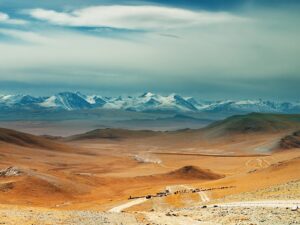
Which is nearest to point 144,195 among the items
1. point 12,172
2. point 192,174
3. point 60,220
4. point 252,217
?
point 12,172

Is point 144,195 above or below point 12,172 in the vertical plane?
below

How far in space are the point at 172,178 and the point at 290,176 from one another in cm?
5660

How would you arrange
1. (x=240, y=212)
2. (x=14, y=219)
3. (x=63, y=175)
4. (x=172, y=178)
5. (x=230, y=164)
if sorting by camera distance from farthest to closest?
(x=230, y=164) < (x=172, y=178) < (x=63, y=175) < (x=240, y=212) < (x=14, y=219)

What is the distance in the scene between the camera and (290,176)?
75188 millimetres

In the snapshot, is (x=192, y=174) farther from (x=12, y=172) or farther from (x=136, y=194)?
(x=12, y=172)

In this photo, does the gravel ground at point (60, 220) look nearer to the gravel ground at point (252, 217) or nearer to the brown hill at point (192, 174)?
the gravel ground at point (252, 217)

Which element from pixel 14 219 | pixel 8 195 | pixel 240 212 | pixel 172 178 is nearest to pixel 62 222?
pixel 14 219

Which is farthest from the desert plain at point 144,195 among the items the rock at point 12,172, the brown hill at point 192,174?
the rock at point 12,172

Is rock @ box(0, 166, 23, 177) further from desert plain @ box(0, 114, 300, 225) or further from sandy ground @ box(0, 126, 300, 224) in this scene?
sandy ground @ box(0, 126, 300, 224)

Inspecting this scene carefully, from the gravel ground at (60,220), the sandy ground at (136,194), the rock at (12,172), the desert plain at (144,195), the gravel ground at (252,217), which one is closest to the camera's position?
the gravel ground at (252,217)

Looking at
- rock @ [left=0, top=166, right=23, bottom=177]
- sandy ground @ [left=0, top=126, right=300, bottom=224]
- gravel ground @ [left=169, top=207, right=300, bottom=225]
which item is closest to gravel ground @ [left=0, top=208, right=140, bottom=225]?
sandy ground @ [left=0, top=126, right=300, bottom=224]

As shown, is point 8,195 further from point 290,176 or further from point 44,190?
point 290,176

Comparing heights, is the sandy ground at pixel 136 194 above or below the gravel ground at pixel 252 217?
below

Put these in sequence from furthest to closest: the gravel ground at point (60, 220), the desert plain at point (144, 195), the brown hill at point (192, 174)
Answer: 1. the brown hill at point (192, 174)
2. the desert plain at point (144, 195)
3. the gravel ground at point (60, 220)
